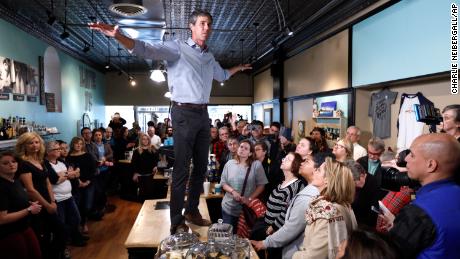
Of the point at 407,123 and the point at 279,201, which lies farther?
the point at 407,123

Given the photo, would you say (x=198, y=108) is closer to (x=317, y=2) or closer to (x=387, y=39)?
(x=387, y=39)

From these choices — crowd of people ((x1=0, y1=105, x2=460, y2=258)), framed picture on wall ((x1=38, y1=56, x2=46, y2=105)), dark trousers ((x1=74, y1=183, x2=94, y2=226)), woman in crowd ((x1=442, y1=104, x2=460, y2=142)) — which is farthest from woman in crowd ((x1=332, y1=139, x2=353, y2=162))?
framed picture on wall ((x1=38, y1=56, x2=46, y2=105))

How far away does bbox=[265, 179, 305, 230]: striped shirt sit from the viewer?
283cm

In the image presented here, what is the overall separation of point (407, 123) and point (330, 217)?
3.03 m

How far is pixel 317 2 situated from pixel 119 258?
483 cm

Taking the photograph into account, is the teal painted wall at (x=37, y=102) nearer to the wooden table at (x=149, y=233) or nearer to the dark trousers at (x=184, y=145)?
the wooden table at (x=149, y=233)

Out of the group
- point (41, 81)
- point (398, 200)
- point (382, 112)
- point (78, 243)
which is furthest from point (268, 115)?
point (398, 200)

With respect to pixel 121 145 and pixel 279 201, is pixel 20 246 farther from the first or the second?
pixel 121 145

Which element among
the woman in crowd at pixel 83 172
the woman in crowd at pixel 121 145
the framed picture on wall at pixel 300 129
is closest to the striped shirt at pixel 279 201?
the woman in crowd at pixel 83 172

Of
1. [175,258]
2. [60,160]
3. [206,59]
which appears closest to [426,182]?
[175,258]

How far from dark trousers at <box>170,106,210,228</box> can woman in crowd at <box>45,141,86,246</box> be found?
7.89 ft

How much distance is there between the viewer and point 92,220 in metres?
5.91

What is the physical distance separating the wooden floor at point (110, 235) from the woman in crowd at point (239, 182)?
1636mm

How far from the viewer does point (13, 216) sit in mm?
2861
